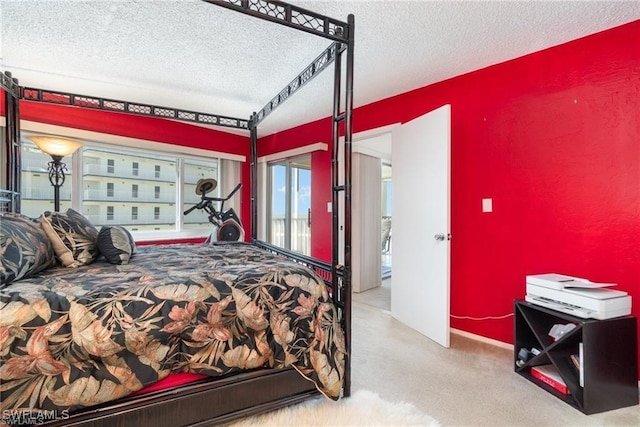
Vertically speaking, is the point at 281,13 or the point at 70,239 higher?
the point at 281,13

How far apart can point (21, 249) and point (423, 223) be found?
2.58m

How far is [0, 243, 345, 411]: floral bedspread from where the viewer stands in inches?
41.4

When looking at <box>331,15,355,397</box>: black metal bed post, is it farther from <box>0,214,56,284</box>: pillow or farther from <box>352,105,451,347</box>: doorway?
<box>0,214,56,284</box>: pillow

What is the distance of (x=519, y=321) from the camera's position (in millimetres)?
2027

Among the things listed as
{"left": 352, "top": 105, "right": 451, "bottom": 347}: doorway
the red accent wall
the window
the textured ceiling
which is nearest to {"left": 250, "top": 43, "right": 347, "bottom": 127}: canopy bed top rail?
the textured ceiling

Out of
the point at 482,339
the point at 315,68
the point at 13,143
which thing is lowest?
the point at 482,339

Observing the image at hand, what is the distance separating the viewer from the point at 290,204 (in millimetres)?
4523

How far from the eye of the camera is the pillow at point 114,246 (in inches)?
68.3

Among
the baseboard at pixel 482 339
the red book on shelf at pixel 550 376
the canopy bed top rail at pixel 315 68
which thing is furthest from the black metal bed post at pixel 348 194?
the baseboard at pixel 482 339

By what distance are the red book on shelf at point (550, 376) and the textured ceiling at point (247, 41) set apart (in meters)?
2.17

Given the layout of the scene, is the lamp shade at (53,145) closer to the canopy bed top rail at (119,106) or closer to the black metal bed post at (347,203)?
the canopy bed top rail at (119,106)

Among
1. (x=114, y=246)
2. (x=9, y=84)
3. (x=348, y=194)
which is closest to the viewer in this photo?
(x=348, y=194)

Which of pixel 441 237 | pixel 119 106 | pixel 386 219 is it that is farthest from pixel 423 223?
pixel 386 219

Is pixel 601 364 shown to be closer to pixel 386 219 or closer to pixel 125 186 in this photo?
pixel 386 219
